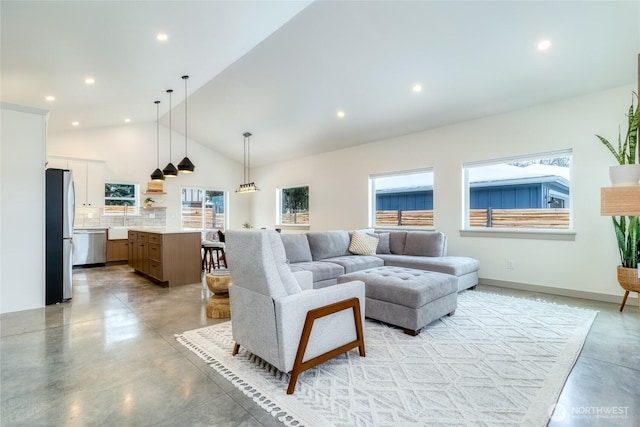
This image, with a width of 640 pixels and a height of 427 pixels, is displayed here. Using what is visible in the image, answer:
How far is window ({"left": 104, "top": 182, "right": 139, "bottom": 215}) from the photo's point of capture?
7.38 meters

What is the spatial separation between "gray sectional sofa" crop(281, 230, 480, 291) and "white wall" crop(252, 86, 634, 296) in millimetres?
589

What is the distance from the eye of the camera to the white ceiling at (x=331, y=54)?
3016mm

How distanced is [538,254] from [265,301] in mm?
4271

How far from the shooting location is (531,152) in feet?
14.5

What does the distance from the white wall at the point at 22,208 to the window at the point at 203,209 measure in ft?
16.3

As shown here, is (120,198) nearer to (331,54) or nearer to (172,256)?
(172,256)

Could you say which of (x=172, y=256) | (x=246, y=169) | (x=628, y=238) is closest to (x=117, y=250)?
(x=172, y=256)

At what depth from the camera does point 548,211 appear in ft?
14.4

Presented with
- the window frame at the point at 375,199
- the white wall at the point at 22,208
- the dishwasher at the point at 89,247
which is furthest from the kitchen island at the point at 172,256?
the window frame at the point at 375,199

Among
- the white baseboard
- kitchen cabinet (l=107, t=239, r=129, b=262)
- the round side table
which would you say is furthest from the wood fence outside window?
kitchen cabinet (l=107, t=239, r=129, b=262)

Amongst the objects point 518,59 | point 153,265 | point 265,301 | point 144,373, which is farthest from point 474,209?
point 153,265

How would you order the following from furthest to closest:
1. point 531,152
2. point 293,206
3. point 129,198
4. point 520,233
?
point 293,206 → point 129,198 → point 520,233 → point 531,152

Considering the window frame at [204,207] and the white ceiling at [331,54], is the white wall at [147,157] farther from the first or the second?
the white ceiling at [331,54]

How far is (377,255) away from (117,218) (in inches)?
255
